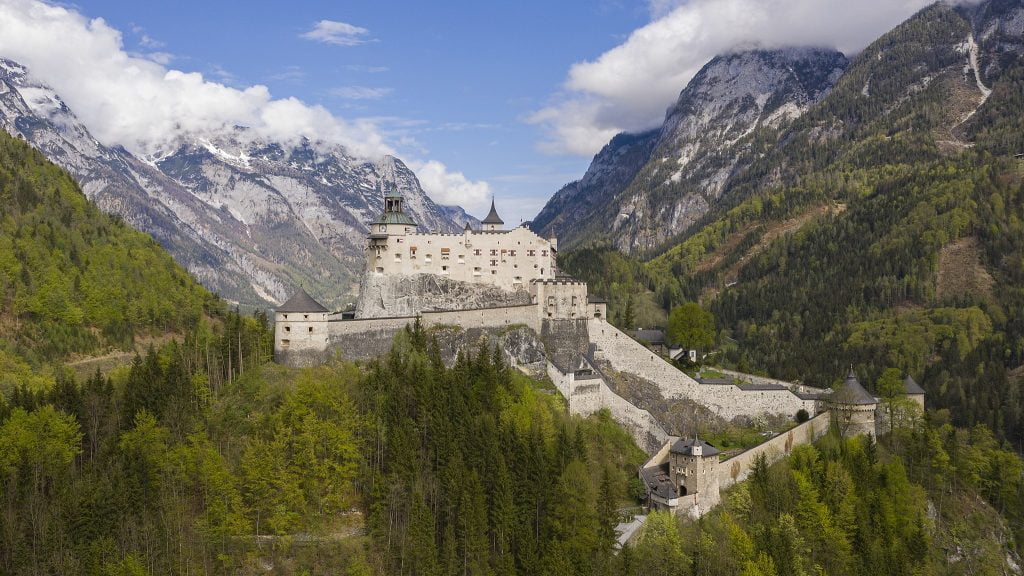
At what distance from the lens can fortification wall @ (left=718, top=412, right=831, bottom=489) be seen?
259 ft

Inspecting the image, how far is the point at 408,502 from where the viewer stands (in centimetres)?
6425

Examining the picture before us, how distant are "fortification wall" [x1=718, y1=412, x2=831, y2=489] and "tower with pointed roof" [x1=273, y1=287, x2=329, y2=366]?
4165 centimetres

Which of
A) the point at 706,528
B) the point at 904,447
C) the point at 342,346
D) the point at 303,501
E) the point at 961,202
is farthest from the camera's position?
the point at 961,202

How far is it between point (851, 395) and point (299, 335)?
60170mm

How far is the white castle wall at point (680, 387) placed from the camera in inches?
3551

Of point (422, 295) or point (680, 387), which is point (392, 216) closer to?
point (422, 295)

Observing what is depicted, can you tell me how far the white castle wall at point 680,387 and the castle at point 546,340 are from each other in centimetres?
11

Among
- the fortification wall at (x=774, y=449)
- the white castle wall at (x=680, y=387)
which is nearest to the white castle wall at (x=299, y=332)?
the white castle wall at (x=680, y=387)

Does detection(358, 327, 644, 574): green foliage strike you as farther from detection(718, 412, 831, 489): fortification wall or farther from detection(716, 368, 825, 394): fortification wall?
detection(716, 368, 825, 394): fortification wall

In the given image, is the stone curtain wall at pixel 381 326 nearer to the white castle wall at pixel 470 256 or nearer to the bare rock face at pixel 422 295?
the bare rock face at pixel 422 295

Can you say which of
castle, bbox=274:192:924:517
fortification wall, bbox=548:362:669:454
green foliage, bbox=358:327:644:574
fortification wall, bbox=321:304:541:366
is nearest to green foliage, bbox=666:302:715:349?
castle, bbox=274:192:924:517

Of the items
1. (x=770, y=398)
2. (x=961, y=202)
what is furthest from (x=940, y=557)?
(x=961, y=202)

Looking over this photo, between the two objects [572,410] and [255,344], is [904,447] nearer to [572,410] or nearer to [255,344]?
[572,410]

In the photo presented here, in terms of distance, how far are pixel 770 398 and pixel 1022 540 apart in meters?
33.2
